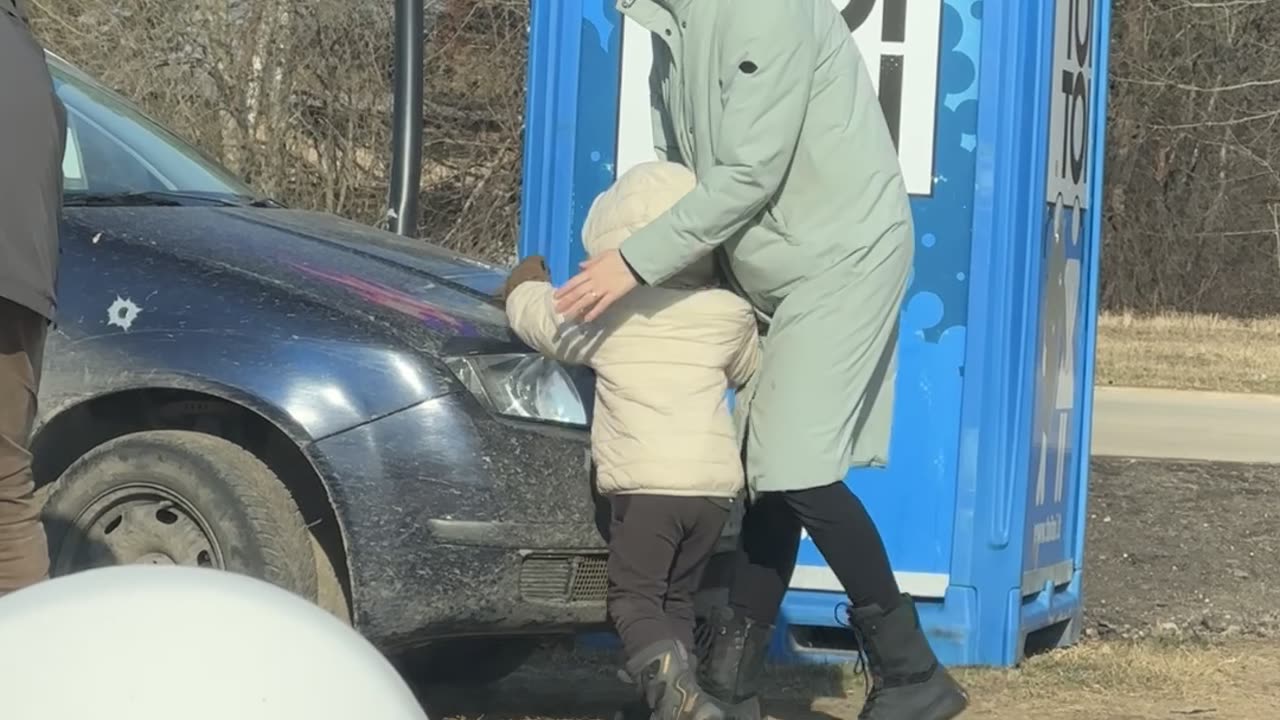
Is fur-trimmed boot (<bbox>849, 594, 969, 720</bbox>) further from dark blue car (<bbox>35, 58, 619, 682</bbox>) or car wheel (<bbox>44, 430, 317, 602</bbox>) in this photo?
car wheel (<bbox>44, 430, 317, 602</bbox>)

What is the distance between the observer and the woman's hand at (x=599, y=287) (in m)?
3.75

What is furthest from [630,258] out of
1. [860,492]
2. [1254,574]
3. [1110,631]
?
[1254,574]

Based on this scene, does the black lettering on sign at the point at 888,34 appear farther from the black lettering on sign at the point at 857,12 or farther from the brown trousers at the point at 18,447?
the brown trousers at the point at 18,447

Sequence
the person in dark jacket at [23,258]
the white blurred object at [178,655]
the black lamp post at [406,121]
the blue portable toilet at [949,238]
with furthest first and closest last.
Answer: the black lamp post at [406,121]
the blue portable toilet at [949,238]
the person in dark jacket at [23,258]
the white blurred object at [178,655]

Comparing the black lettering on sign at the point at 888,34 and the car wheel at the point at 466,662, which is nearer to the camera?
the car wheel at the point at 466,662

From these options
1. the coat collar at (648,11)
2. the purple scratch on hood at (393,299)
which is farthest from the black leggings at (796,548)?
the coat collar at (648,11)

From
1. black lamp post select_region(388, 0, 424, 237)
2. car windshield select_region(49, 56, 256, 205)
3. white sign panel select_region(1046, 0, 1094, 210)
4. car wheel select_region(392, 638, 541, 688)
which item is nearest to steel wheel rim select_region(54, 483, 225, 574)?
car windshield select_region(49, 56, 256, 205)

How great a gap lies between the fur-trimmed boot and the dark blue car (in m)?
0.64

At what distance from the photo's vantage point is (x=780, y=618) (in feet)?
17.2

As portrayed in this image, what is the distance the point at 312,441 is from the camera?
3980 mm

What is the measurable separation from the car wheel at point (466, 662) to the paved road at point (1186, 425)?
6230mm

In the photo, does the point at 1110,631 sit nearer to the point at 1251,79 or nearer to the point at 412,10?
the point at 412,10

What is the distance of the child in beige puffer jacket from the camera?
151 inches

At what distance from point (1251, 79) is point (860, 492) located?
23.8m
